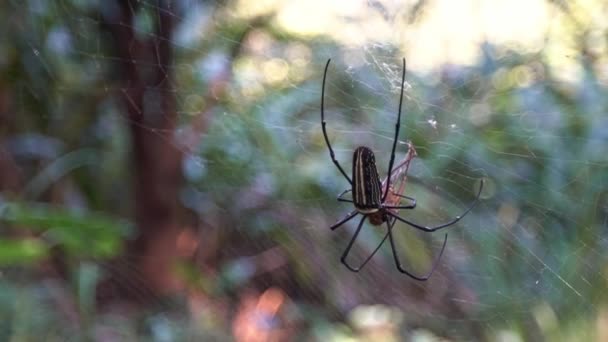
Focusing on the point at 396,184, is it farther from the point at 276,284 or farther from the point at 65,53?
the point at 65,53

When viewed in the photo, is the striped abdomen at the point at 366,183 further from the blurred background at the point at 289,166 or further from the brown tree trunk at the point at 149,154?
the brown tree trunk at the point at 149,154

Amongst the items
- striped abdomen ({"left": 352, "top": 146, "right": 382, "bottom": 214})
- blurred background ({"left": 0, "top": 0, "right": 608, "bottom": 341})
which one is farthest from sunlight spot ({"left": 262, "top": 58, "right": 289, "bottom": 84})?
striped abdomen ({"left": 352, "top": 146, "right": 382, "bottom": 214})

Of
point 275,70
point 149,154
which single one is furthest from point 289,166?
point 149,154

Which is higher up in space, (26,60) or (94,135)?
(26,60)

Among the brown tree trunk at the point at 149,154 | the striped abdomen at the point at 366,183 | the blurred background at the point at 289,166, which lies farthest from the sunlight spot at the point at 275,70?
the striped abdomen at the point at 366,183

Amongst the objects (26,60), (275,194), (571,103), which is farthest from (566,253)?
(26,60)

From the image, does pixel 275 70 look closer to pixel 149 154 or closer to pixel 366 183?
pixel 149 154
